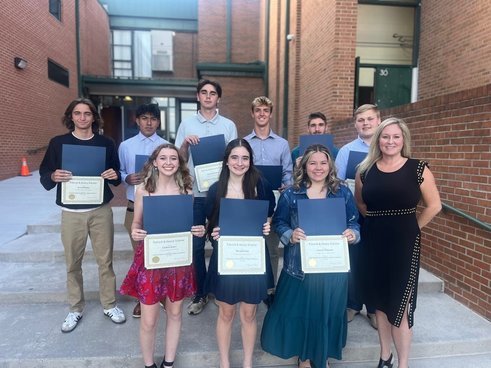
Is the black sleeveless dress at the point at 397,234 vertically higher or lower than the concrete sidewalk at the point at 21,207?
higher

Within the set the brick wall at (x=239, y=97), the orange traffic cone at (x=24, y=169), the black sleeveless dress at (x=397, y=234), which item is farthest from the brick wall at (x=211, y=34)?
the black sleeveless dress at (x=397, y=234)

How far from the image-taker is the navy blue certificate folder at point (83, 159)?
298 cm

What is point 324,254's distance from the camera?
2.41 meters

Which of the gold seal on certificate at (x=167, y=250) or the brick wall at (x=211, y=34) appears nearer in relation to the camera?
the gold seal on certificate at (x=167, y=250)

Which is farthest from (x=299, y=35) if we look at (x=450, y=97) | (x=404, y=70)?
(x=450, y=97)

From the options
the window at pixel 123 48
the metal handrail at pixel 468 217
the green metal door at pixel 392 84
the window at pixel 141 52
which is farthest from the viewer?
the window at pixel 123 48

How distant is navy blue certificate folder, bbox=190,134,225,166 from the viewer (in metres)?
2.93

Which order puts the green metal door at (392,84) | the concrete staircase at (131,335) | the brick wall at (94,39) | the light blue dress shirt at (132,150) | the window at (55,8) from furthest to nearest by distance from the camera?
the brick wall at (94,39) < the window at (55,8) < the green metal door at (392,84) < the light blue dress shirt at (132,150) < the concrete staircase at (131,335)

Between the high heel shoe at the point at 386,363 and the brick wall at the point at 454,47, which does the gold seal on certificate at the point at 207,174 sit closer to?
the high heel shoe at the point at 386,363

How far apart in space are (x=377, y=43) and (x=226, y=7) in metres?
9.38

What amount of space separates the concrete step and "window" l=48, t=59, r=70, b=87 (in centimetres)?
1233

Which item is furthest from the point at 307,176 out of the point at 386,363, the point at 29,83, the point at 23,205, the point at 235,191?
the point at 29,83

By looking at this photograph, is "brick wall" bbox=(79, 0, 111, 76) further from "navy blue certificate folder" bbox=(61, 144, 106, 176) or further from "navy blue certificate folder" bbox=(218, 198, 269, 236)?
"navy blue certificate folder" bbox=(218, 198, 269, 236)

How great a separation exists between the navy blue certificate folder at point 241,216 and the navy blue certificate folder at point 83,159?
1347 millimetres
